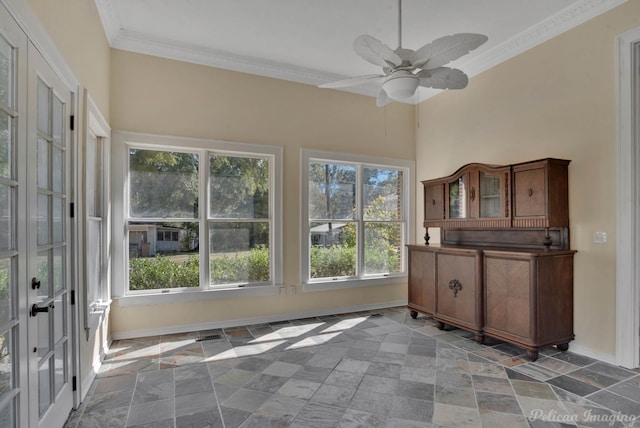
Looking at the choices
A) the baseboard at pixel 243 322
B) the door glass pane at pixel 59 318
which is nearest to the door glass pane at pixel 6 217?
the door glass pane at pixel 59 318

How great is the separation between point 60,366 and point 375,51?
2.97 meters

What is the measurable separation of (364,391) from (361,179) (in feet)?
10.4

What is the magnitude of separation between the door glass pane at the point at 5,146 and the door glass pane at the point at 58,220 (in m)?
0.63

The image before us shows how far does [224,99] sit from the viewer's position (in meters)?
4.44

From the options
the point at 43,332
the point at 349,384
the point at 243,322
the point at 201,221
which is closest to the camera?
the point at 43,332

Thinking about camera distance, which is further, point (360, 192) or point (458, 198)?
point (360, 192)

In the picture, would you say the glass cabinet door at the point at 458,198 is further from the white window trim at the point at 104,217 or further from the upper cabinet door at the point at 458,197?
the white window trim at the point at 104,217

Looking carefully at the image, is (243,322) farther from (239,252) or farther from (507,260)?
(507,260)

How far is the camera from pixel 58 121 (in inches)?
90.4

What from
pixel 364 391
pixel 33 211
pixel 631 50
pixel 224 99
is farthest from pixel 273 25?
pixel 364 391

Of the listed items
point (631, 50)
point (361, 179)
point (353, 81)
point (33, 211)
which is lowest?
point (33, 211)

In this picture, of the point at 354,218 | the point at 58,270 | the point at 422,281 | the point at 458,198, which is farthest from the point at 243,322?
the point at 458,198

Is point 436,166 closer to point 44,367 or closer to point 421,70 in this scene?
point 421,70

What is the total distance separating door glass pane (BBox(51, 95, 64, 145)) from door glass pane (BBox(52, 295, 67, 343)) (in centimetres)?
101
